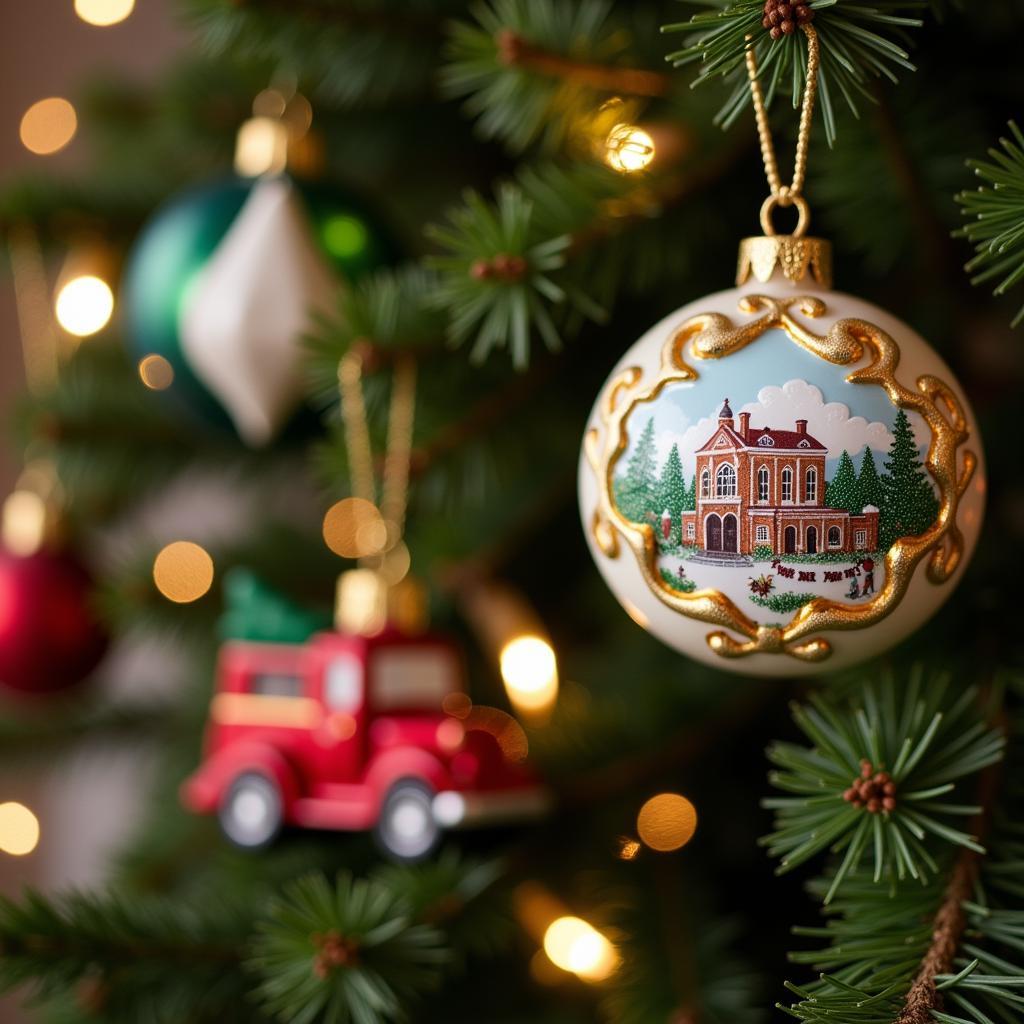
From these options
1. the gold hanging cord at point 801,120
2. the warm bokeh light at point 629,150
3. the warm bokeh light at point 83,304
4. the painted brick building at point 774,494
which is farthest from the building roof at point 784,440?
the warm bokeh light at point 83,304

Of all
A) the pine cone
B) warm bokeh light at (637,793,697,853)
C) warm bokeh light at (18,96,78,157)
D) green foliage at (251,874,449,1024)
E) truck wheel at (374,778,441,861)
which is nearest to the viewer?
the pine cone

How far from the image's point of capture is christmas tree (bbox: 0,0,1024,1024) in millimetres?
509

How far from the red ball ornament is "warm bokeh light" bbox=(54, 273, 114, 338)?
227 mm

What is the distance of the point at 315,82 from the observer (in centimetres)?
92

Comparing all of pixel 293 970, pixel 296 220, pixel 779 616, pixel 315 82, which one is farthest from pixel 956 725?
pixel 315 82

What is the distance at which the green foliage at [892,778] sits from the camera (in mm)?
481

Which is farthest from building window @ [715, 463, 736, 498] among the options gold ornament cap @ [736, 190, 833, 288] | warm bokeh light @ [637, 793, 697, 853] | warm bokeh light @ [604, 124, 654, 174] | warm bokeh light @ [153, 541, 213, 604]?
warm bokeh light @ [153, 541, 213, 604]

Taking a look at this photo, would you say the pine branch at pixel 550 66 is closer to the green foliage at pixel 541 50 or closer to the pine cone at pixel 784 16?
the green foliage at pixel 541 50

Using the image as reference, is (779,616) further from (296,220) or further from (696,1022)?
(296,220)

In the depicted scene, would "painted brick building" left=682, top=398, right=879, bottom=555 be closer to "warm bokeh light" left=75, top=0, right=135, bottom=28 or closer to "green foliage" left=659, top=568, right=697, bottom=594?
"green foliage" left=659, top=568, right=697, bottom=594

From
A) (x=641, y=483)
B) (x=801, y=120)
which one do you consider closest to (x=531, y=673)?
(x=641, y=483)

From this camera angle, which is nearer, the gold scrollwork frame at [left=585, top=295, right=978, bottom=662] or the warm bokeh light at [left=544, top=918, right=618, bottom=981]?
the gold scrollwork frame at [left=585, top=295, right=978, bottom=662]

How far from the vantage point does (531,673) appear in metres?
0.92

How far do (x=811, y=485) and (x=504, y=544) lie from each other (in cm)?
51
